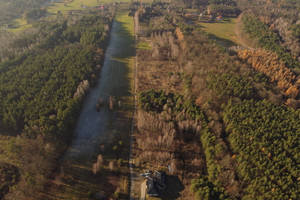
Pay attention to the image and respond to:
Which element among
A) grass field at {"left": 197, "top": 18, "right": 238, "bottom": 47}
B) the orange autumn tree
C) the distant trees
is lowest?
the distant trees

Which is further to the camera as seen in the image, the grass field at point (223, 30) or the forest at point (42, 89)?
the grass field at point (223, 30)

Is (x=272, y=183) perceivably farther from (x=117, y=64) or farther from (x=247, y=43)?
(x=247, y=43)


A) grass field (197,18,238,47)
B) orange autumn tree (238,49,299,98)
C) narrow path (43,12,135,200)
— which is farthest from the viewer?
grass field (197,18,238,47)

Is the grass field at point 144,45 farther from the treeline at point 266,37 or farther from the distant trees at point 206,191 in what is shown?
the distant trees at point 206,191

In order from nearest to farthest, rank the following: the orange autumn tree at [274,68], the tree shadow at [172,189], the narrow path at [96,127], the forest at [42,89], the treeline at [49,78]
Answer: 1. the tree shadow at [172,189]
2. the narrow path at [96,127]
3. the forest at [42,89]
4. the treeline at [49,78]
5. the orange autumn tree at [274,68]

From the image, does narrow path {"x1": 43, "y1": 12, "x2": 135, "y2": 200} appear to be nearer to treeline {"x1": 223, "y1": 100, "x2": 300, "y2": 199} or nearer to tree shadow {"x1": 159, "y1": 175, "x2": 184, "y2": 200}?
tree shadow {"x1": 159, "y1": 175, "x2": 184, "y2": 200}

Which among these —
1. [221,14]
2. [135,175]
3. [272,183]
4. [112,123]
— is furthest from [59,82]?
[221,14]

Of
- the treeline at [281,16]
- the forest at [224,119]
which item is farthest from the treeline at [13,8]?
the treeline at [281,16]

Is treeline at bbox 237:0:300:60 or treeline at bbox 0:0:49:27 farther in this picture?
treeline at bbox 0:0:49:27

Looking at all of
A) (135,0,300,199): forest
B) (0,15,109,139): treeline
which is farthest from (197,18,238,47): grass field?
(0,15,109,139): treeline
